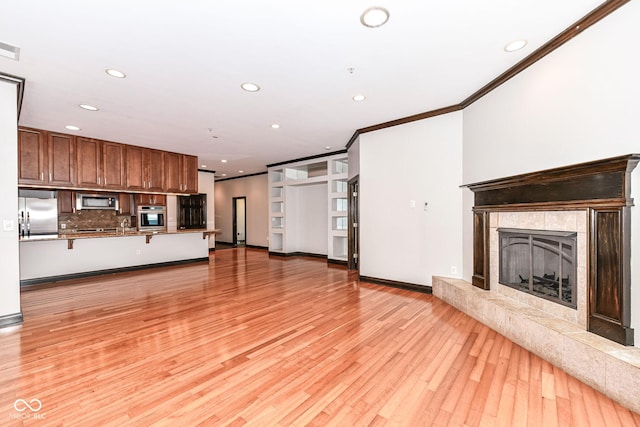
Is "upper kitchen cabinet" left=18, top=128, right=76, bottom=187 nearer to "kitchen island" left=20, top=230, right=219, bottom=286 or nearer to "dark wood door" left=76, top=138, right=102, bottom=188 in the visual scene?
"dark wood door" left=76, top=138, right=102, bottom=188

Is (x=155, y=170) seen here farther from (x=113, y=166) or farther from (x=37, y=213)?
(x=37, y=213)

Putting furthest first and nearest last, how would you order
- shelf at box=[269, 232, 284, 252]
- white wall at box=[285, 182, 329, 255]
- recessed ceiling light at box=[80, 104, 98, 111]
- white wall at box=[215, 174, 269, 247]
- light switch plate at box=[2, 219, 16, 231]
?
white wall at box=[215, 174, 269, 247]
shelf at box=[269, 232, 284, 252]
white wall at box=[285, 182, 329, 255]
recessed ceiling light at box=[80, 104, 98, 111]
light switch plate at box=[2, 219, 16, 231]

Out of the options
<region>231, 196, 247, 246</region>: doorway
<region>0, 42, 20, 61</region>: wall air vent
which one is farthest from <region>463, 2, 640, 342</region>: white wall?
<region>231, 196, 247, 246</region>: doorway

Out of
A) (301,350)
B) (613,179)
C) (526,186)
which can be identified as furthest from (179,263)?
(613,179)

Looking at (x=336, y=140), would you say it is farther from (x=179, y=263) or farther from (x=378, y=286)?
(x=179, y=263)

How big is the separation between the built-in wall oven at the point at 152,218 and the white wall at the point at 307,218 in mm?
3353

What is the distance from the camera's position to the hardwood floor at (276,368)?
1.81 meters

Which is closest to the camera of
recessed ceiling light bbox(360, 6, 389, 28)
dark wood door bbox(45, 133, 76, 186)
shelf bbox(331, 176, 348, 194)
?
recessed ceiling light bbox(360, 6, 389, 28)

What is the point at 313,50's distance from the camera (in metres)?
2.69

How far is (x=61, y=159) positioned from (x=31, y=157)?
39 centimetres

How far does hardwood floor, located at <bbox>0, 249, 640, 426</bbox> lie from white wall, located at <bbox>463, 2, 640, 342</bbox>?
1.01 m

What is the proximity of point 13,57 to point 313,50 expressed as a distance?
2825 millimetres

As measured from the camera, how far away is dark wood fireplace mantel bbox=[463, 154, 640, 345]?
2.06 meters

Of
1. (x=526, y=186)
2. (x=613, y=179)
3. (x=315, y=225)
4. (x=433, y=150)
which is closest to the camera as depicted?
(x=613, y=179)
